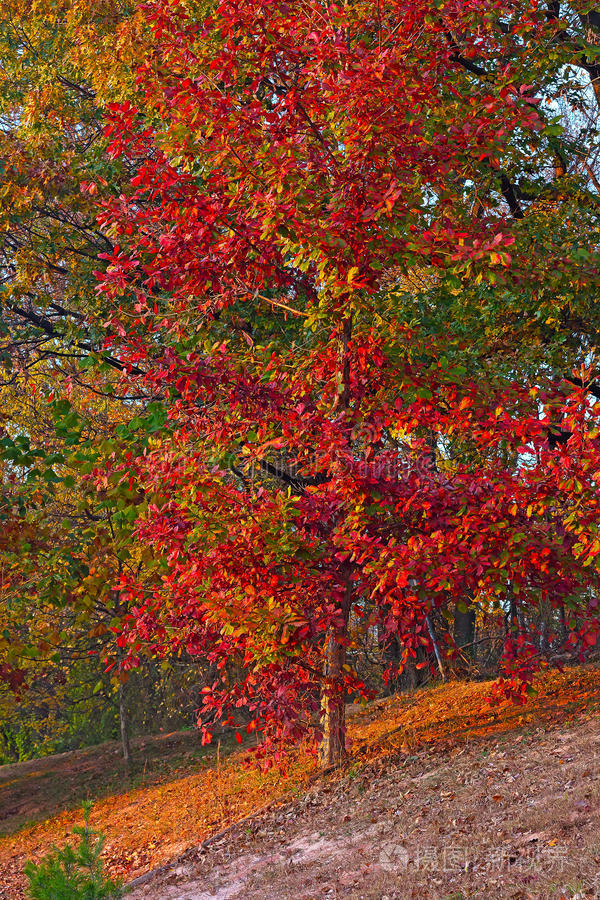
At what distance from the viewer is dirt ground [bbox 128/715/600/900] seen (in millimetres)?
4441

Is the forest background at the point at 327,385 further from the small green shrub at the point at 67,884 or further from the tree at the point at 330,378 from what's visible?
the small green shrub at the point at 67,884

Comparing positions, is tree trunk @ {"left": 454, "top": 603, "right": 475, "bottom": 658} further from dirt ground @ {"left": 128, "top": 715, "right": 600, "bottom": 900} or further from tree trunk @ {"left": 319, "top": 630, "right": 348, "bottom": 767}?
dirt ground @ {"left": 128, "top": 715, "right": 600, "bottom": 900}

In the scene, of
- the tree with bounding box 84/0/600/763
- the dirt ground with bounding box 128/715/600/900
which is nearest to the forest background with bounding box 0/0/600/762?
the tree with bounding box 84/0/600/763

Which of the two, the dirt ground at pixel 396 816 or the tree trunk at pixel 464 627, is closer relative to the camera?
the dirt ground at pixel 396 816

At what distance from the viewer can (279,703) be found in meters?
6.83

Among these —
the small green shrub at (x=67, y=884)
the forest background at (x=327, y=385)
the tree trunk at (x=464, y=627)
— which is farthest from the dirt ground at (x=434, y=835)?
the tree trunk at (x=464, y=627)

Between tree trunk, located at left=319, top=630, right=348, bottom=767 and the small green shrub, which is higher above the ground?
tree trunk, located at left=319, top=630, right=348, bottom=767

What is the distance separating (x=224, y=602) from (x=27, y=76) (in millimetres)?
9978

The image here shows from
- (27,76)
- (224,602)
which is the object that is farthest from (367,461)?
(27,76)

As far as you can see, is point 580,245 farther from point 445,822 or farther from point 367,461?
point 445,822

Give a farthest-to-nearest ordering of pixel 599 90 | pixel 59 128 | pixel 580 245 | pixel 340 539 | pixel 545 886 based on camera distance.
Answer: pixel 59 128 < pixel 599 90 < pixel 580 245 < pixel 340 539 < pixel 545 886

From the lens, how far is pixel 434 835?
540 centimetres

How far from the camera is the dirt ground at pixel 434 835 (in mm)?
4441

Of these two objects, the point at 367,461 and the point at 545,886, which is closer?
the point at 545,886
